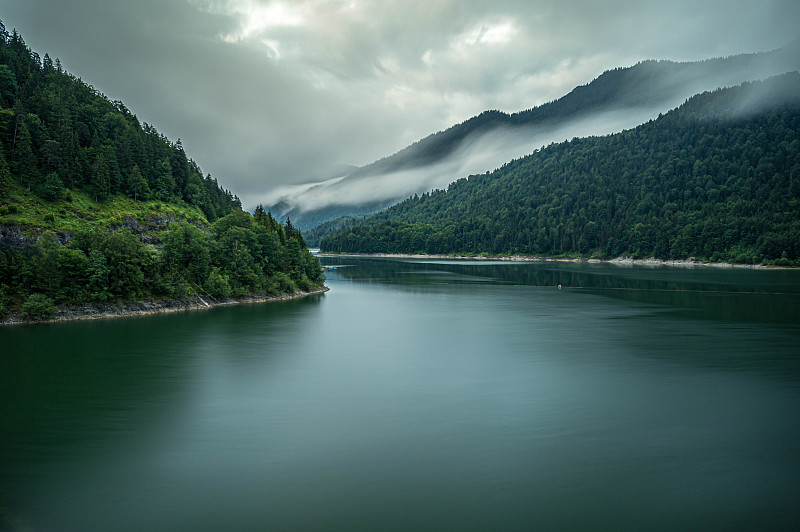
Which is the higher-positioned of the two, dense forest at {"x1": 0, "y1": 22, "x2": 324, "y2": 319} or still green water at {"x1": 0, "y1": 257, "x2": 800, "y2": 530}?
dense forest at {"x1": 0, "y1": 22, "x2": 324, "y2": 319}

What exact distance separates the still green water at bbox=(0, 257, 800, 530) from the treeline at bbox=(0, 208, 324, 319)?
4.96 meters

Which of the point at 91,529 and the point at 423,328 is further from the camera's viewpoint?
the point at 423,328

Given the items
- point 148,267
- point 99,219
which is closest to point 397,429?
point 148,267

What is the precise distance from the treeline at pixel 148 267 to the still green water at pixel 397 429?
4.96 metres

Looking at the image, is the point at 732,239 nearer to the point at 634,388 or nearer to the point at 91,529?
the point at 634,388

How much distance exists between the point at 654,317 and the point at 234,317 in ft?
169

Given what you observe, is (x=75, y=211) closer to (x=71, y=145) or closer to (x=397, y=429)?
(x=71, y=145)

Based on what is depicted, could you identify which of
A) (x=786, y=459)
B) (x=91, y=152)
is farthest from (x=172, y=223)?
(x=786, y=459)

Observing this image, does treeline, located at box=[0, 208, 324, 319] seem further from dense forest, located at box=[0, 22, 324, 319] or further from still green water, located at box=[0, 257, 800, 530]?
still green water, located at box=[0, 257, 800, 530]

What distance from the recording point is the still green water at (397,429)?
15.2 meters

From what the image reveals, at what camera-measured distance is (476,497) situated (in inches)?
627

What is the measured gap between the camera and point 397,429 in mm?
22281

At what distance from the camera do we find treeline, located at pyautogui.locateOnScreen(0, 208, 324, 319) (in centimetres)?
4719

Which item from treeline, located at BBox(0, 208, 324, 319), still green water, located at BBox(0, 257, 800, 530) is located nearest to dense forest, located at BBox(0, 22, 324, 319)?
treeline, located at BBox(0, 208, 324, 319)
